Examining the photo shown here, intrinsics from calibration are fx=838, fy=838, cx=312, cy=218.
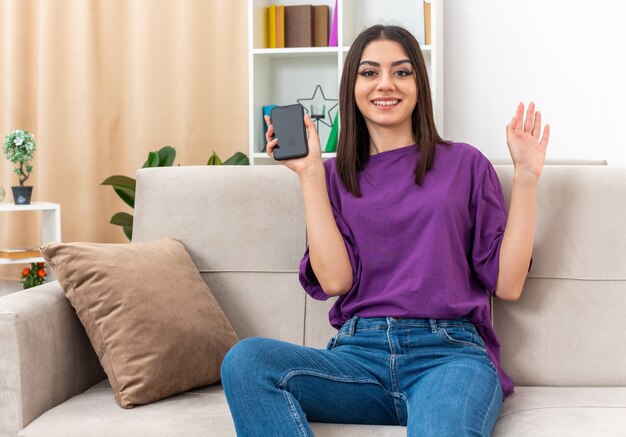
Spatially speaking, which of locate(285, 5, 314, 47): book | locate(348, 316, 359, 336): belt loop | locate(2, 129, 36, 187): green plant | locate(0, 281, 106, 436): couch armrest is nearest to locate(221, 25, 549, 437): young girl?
locate(348, 316, 359, 336): belt loop

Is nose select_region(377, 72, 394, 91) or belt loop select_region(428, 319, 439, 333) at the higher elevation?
nose select_region(377, 72, 394, 91)

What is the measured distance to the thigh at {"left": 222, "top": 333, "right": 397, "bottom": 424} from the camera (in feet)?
4.73

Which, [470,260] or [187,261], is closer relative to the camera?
[470,260]

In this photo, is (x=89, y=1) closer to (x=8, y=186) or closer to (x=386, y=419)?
(x=8, y=186)

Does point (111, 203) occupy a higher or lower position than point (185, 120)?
lower

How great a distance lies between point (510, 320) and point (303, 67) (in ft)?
7.11

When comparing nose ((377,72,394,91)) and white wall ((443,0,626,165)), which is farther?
white wall ((443,0,626,165))

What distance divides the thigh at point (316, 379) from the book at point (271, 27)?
2.27m

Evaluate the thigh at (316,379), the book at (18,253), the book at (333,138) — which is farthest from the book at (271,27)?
the thigh at (316,379)

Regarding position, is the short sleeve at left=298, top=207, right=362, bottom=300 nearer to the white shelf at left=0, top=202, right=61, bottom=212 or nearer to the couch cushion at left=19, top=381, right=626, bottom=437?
the couch cushion at left=19, top=381, right=626, bottom=437

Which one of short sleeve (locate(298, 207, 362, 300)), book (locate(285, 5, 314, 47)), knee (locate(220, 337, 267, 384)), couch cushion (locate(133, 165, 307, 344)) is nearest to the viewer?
knee (locate(220, 337, 267, 384))

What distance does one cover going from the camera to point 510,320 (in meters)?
1.82

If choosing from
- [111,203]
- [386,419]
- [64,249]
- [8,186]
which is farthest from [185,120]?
[386,419]

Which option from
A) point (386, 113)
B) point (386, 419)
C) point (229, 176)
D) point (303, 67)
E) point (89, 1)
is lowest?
point (386, 419)
